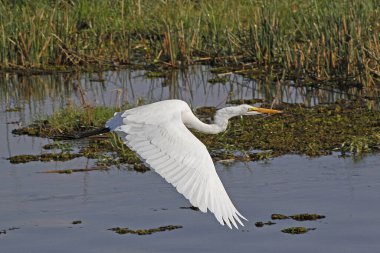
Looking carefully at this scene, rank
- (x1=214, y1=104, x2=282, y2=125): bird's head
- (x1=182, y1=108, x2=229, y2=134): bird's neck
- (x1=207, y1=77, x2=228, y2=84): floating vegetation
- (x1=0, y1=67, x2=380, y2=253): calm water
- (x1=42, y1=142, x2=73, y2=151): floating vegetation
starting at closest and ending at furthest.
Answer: (x1=0, y1=67, x2=380, y2=253): calm water → (x1=182, y1=108, x2=229, y2=134): bird's neck → (x1=214, y1=104, x2=282, y2=125): bird's head → (x1=42, y1=142, x2=73, y2=151): floating vegetation → (x1=207, y1=77, x2=228, y2=84): floating vegetation

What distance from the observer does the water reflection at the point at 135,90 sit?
456 inches

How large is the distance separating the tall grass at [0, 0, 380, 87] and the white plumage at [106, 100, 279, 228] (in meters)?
4.07

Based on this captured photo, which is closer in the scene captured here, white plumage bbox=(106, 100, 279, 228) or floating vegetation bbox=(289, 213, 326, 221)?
white plumage bbox=(106, 100, 279, 228)

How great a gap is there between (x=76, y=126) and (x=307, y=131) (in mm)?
2153

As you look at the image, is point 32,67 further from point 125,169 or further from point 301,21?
point 125,169

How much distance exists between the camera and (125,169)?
349 inches

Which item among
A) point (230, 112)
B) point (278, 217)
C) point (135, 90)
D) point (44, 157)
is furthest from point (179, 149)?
point (135, 90)

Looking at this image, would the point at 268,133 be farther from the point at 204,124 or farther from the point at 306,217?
the point at 306,217

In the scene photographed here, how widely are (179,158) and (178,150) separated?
0.32ft

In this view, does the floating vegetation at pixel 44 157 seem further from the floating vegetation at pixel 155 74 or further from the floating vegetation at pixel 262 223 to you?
the floating vegetation at pixel 155 74

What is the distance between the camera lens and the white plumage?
6230 millimetres

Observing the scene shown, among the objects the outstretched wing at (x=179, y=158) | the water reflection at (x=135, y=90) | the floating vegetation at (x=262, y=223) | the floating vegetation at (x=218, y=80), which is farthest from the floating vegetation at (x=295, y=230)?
the floating vegetation at (x=218, y=80)

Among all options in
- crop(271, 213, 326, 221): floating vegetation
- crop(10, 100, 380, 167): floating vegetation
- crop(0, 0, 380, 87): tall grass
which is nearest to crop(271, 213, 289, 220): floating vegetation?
crop(271, 213, 326, 221): floating vegetation

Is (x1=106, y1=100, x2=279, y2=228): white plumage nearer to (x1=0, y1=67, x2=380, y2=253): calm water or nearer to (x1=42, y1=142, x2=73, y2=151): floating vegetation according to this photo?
(x1=0, y1=67, x2=380, y2=253): calm water
